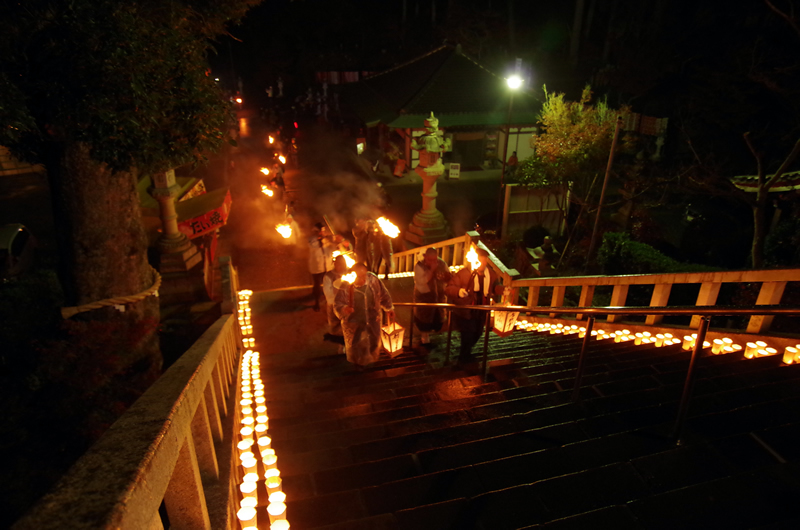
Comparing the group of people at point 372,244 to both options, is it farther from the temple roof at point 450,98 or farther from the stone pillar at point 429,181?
the temple roof at point 450,98

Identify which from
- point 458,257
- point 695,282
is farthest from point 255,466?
point 458,257

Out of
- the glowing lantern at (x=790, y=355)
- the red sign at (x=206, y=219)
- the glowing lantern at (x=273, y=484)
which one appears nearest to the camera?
the glowing lantern at (x=273, y=484)

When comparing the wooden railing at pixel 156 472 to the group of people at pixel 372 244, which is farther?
the group of people at pixel 372 244

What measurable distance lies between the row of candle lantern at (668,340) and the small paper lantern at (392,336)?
2191mm

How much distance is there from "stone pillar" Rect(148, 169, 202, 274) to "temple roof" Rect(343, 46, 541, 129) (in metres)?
11.7

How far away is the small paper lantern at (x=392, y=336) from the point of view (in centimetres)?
591

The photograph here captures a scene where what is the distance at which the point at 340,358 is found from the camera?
7.04 metres

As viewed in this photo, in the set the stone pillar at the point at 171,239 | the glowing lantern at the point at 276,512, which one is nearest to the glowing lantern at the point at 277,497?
the glowing lantern at the point at 276,512

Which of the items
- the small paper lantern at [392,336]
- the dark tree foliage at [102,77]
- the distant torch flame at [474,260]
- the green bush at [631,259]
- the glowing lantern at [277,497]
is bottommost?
the green bush at [631,259]

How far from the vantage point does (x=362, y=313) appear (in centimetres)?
605

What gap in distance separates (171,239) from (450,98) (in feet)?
47.3

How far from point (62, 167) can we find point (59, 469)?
12.7 feet

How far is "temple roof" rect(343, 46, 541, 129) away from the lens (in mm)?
20344

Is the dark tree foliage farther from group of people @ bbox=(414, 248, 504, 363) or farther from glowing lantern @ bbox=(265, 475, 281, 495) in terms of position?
glowing lantern @ bbox=(265, 475, 281, 495)
